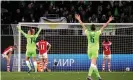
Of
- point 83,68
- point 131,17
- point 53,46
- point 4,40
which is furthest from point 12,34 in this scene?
point 131,17

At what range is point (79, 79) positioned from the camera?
61.6 ft

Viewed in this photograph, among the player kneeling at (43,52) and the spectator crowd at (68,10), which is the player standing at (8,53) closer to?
the player kneeling at (43,52)

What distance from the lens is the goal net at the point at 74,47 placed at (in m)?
26.4

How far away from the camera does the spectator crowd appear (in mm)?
31630

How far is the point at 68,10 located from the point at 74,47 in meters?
6.27

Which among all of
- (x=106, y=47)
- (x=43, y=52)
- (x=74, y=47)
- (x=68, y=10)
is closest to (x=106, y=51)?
(x=106, y=47)

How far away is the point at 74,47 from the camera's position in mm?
26828

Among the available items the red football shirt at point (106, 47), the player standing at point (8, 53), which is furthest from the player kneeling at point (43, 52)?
the red football shirt at point (106, 47)

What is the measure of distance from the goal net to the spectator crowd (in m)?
4.22

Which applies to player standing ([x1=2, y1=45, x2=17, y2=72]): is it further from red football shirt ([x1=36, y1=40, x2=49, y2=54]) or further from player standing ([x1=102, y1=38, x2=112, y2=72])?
player standing ([x1=102, y1=38, x2=112, y2=72])

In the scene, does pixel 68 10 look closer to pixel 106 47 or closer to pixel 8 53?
pixel 106 47

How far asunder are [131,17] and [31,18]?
21.8 ft

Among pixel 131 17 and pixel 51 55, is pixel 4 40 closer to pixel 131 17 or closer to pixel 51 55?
pixel 51 55

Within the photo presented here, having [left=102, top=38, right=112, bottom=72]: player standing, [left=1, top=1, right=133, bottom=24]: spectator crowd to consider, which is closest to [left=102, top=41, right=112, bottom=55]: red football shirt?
[left=102, top=38, right=112, bottom=72]: player standing
